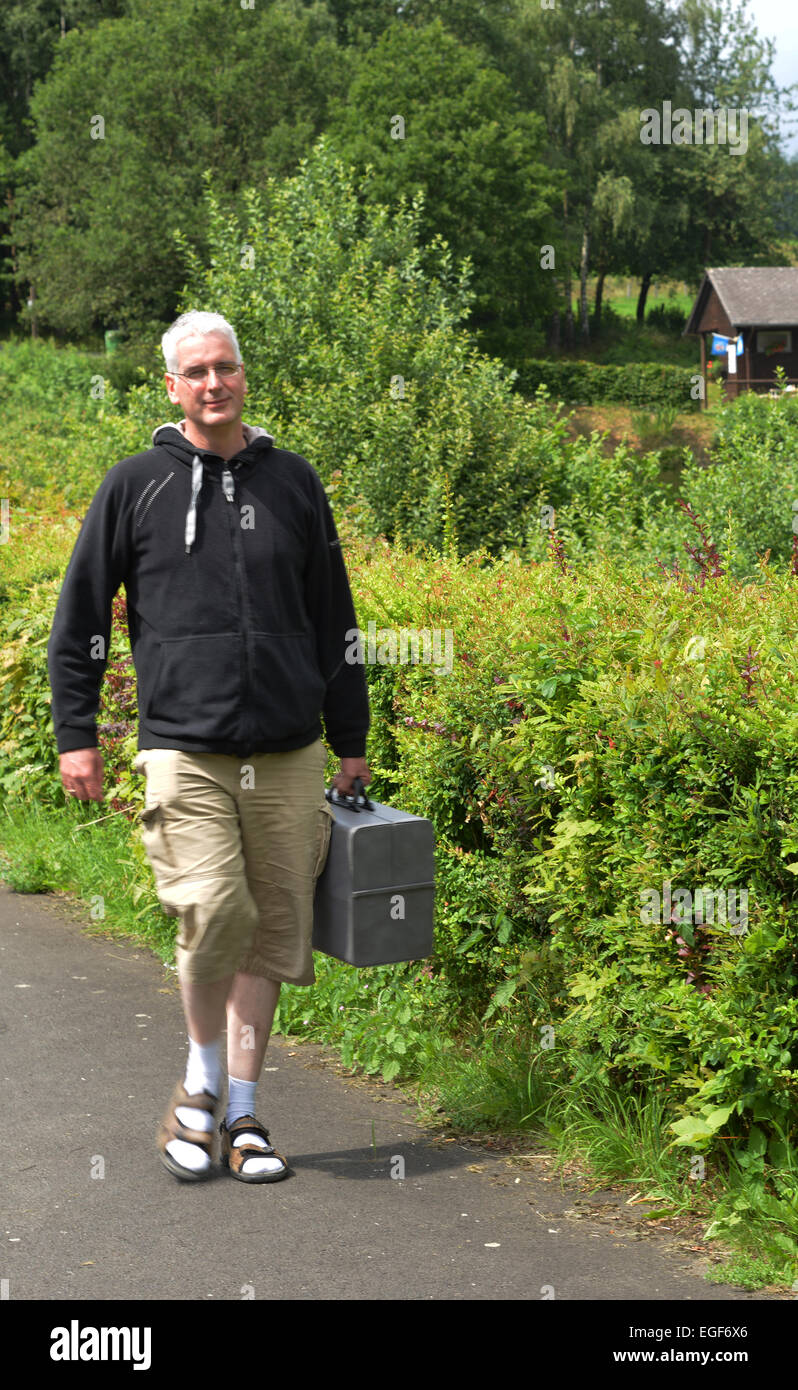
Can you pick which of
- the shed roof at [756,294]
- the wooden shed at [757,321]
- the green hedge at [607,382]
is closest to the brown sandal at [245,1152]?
the green hedge at [607,382]

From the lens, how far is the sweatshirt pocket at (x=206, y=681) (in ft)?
13.1

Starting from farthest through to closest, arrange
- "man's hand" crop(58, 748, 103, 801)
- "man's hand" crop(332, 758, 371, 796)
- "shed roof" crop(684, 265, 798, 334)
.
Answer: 1. "shed roof" crop(684, 265, 798, 334)
2. "man's hand" crop(332, 758, 371, 796)
3. "man's hand" crop(58, 748, 103, 801)

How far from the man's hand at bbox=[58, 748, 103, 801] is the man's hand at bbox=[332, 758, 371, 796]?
28.3 inches

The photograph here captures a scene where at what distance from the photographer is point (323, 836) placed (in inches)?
168

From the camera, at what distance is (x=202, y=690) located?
13.1ft

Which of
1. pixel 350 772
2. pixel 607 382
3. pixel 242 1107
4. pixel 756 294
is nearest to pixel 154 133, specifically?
pixel 607 382

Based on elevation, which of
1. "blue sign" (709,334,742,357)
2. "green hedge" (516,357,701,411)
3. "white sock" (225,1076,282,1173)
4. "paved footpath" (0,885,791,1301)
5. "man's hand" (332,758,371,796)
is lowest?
"paved footpath" (0,885,791,1301)

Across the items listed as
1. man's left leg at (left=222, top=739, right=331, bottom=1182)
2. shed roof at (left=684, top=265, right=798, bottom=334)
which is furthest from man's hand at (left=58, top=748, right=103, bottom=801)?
shed roof at (left=684, top=265, right=798, bottom=334)

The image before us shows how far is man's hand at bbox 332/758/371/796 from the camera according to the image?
174 inches

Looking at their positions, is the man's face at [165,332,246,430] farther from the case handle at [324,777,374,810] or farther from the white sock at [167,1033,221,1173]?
the white sock at [167,1033,221,1173]

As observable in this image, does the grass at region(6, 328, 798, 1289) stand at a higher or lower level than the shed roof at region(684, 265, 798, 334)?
lower

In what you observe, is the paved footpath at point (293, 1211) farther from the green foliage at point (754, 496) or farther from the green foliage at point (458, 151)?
the green foliage at point (458, 151)

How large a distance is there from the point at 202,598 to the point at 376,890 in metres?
0.94

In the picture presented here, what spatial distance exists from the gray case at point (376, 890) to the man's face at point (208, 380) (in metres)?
1.16
